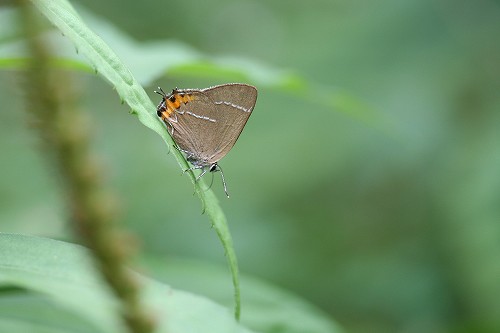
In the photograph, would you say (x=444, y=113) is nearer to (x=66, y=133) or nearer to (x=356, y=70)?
(x=356, y=70)

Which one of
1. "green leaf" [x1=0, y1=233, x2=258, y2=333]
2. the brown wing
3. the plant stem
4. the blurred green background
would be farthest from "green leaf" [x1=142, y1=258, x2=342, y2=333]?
the plant stem

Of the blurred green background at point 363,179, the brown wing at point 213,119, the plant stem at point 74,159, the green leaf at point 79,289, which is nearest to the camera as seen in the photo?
the plant stem at point 74,159

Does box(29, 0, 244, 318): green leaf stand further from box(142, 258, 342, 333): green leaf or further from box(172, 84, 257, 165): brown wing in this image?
box(172, 84, 257, 165): brown wing

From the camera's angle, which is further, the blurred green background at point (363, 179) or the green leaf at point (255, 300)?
the blurred green background at point (363, 179)

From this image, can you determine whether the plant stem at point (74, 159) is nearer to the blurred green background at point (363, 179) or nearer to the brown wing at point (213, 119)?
the brown wing at point (213, 119)

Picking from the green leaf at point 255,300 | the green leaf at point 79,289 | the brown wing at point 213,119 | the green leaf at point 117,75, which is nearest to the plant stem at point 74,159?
the green leaf at point 79,289

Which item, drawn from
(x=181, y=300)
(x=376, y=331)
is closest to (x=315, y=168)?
(x=376, y=331)

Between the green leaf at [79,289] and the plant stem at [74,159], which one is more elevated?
the green leaf at [79,289]
